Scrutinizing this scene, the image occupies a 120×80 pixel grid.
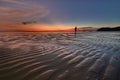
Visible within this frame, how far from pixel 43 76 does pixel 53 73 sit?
0.38 meters

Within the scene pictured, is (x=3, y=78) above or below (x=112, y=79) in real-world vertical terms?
above

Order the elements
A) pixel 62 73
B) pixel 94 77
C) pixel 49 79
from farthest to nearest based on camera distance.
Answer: pixel 62 73 → pixel 94 77 → pixel 49 79

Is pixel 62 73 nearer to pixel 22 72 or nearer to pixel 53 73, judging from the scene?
pixel 53 73

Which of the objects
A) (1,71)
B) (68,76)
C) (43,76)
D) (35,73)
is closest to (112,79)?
(68,76)

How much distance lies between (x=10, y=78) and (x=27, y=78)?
1.55 ft

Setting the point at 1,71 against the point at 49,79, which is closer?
the point at 49,79

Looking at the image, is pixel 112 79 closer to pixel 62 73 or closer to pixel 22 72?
pixel 62 73

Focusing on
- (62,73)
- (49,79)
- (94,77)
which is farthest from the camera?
(62,73)

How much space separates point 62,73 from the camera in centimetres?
379

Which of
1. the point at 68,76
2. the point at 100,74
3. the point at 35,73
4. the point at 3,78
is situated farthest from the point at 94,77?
the point at 3,78

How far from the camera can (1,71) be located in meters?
3.88

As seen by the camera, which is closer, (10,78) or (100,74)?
(10,78)

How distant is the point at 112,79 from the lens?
3418 mm

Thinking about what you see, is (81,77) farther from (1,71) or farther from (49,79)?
(1,71)
